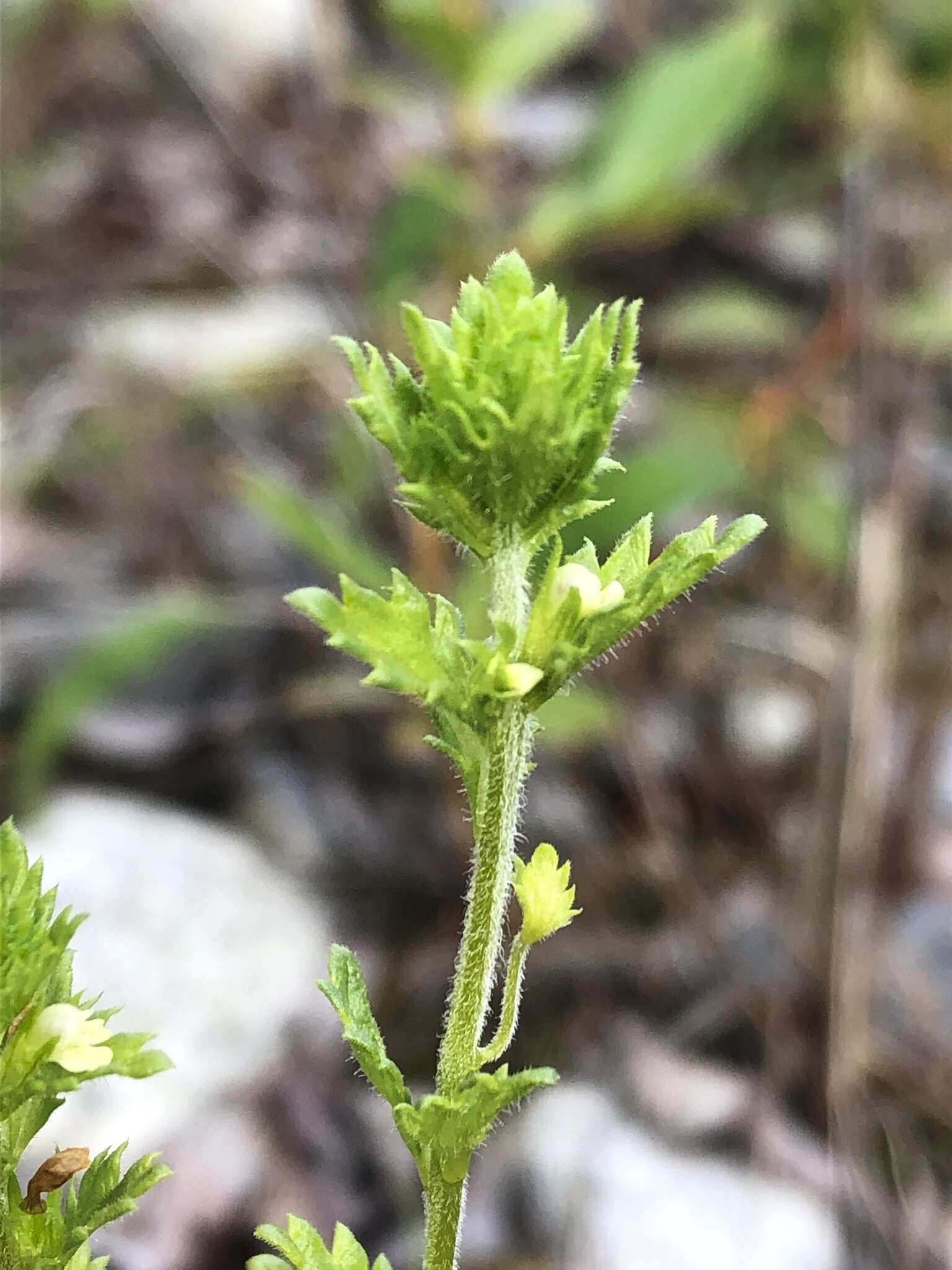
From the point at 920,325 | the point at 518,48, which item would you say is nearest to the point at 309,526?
the point at 518,48

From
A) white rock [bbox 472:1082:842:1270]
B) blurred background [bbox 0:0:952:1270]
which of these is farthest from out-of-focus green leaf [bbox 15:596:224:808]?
white rock [bbox 472:1082:842:1270]

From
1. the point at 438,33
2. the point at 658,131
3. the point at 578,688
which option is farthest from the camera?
the point at 658,131

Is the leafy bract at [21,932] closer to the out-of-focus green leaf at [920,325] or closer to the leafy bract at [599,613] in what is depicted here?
the leafy bract at [599,613]

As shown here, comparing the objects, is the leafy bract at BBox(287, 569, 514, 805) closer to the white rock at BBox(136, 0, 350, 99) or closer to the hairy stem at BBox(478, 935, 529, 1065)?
the hairy stem at BBox(478, 935, 529, 1065)

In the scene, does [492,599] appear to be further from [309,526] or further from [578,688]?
[578,688]

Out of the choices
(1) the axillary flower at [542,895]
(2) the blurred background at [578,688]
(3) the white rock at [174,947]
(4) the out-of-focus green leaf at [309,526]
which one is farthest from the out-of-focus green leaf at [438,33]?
(1) the axillary flower at [542,895]

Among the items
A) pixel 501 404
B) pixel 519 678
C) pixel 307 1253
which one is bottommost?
pixel 307 1253
